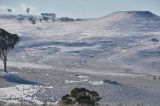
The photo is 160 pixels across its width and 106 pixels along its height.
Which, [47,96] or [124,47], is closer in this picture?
[47,96]

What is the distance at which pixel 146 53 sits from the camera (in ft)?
551

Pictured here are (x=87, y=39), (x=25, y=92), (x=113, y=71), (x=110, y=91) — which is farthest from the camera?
(x=87, y=39)

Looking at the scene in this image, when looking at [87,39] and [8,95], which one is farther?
[87,39]

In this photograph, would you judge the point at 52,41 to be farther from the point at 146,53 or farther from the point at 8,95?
the point at 8,95

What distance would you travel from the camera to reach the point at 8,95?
63.2m

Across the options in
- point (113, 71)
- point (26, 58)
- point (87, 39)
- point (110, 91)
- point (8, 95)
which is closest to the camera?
point (8, 95)

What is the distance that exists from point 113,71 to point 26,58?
35411mm

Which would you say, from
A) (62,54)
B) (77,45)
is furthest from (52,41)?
(62,54)

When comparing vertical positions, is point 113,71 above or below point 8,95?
below

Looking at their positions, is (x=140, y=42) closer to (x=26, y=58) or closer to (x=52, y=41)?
(x=52, y=41)

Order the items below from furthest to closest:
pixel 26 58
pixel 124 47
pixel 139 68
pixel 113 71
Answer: pixel 124 47 → pixel 26 58 → pixel 139 68 → pixel 113 71

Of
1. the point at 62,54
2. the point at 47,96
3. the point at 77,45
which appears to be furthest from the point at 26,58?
the point at 47,96

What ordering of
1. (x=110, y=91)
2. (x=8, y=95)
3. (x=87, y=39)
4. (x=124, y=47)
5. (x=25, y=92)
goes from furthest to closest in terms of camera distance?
(x=87, y=39) → (x=124, y=47) → (x=110, y=91) → (x=25, y=92) → (x=8, y=95)

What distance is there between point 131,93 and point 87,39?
119 metres
